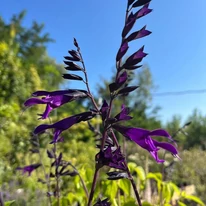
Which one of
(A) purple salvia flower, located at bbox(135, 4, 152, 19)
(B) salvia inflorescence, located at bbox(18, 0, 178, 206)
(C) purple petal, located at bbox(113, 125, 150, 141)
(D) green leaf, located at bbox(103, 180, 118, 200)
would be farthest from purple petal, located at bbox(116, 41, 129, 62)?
(D) green leaf, located at bbox(103, 180, 118, 200)

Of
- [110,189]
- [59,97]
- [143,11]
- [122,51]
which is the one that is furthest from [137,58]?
[110,189]

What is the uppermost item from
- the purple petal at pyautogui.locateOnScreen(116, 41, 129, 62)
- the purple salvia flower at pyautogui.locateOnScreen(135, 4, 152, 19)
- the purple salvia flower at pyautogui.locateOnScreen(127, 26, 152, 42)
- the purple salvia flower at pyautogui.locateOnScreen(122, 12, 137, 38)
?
the purple salvia flower at pyautogui.locateOnScreen(135, 4, 152, 19)

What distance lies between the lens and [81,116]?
0.86 meters

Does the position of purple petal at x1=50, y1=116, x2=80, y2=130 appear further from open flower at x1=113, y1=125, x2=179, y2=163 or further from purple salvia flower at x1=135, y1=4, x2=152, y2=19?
purple salvia flower at x1=135, y1=4, x2=152, y2=19

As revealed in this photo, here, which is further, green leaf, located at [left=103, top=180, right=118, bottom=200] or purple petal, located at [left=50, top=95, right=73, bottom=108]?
green leaf, located at [left=103, top=180, right=118, bottom=200]

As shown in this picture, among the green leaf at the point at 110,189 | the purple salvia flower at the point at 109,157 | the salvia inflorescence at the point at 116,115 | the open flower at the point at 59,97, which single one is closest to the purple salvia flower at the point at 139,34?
the salvia inflorescence at the point at 116,115

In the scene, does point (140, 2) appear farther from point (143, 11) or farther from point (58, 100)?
point (58, 100)

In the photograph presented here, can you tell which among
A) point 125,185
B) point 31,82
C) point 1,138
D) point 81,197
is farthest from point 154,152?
point 31,82

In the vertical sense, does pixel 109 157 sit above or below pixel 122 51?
below

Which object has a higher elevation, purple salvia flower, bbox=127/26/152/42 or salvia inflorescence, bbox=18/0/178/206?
purple salvia flower, bbox=127/26/152/42

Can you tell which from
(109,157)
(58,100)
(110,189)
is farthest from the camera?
(110,189)

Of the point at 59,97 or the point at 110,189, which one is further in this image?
the point at 110,189

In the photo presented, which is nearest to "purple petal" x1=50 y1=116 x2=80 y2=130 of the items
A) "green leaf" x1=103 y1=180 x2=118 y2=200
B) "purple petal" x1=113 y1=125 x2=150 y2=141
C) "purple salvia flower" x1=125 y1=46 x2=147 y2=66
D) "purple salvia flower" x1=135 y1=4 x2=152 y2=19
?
"purple petal" x1=113 y1=125 x2=150 y2=141

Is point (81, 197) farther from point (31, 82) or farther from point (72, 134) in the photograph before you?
point (31, 82)
